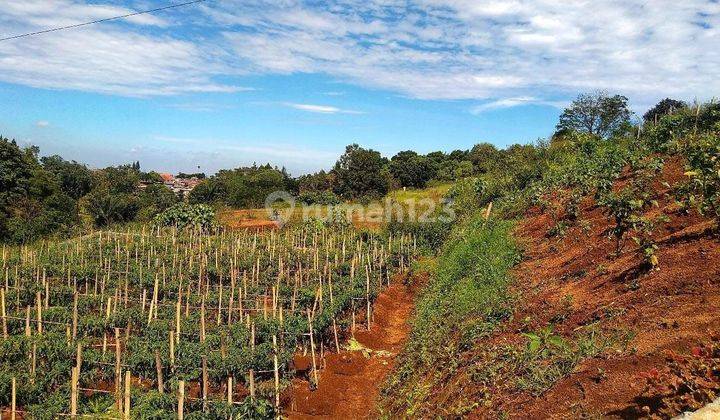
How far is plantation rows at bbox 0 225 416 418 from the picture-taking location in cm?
649

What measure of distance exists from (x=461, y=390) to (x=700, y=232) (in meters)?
4.19

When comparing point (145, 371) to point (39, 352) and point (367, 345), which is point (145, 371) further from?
point (367, 345)

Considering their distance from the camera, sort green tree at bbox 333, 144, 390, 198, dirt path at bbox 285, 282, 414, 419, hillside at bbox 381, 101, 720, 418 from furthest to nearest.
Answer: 1. green tree at bbox 333, 144, 390, 198
2. dirt path at bbox 285, 282, 414, 419
3. hillside at bbox 381, 101, 720, 418

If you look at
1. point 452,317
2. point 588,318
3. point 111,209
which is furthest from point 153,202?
point 588,318

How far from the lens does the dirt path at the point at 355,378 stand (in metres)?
7.90

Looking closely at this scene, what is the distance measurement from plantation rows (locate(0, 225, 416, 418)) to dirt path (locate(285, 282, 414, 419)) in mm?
403

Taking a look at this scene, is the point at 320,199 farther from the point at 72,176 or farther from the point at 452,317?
the point at 72,176

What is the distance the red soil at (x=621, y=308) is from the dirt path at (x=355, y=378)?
9.11 ft

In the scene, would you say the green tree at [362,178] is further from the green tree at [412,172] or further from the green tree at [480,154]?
the green tree at [480,154]

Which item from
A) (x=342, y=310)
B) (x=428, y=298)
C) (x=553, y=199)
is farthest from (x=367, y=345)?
(x=553, y=199)

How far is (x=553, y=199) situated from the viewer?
14.5 m

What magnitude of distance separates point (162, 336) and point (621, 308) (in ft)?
25.1

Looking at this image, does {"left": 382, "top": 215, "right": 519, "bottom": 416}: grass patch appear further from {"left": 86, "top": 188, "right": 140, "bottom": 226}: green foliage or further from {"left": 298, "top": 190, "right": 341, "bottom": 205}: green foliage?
{"left": 86, "top": 188, "right": 140, "bottom": 226}: green foliage

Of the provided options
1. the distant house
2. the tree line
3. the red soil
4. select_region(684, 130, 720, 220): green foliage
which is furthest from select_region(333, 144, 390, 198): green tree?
select_region(684, 130, 720, 220): green foliage
